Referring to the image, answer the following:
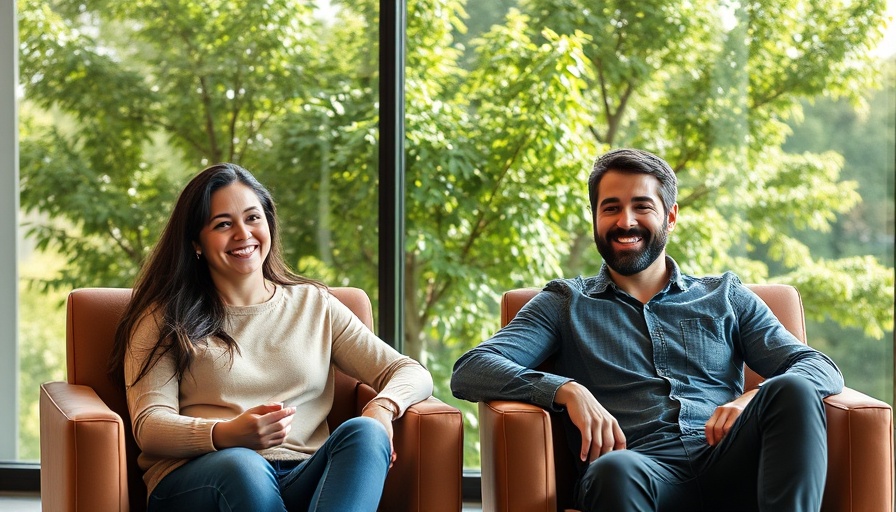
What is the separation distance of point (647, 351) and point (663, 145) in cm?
111

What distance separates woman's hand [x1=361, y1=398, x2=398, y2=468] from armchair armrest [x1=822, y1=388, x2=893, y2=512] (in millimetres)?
936

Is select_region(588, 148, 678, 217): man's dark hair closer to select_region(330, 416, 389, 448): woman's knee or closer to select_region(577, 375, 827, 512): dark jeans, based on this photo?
select_region(577, 375, 827, 512): dark jeans

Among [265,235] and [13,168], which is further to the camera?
[13,168]

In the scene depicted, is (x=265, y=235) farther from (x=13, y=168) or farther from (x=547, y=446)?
(x=13, y=168)

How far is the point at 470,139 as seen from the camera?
330 cm

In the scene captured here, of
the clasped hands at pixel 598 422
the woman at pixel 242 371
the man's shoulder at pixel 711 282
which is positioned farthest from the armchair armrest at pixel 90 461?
the man's shoulder at pixel 711 282

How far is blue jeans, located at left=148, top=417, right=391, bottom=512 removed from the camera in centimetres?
193

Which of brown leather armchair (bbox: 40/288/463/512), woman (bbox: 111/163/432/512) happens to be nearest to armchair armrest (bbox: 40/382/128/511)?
brown leather armchair (bbox: 40/288/463/512)

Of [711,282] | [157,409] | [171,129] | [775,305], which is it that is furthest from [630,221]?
[171,129]

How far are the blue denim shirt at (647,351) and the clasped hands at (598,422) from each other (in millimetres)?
54

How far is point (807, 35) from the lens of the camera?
3.16 m

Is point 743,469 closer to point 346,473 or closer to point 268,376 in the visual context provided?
point 346,473

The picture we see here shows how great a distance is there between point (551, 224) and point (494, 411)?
1308 millimetres

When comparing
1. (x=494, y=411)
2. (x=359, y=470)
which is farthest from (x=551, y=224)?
(x=359, y=470)
